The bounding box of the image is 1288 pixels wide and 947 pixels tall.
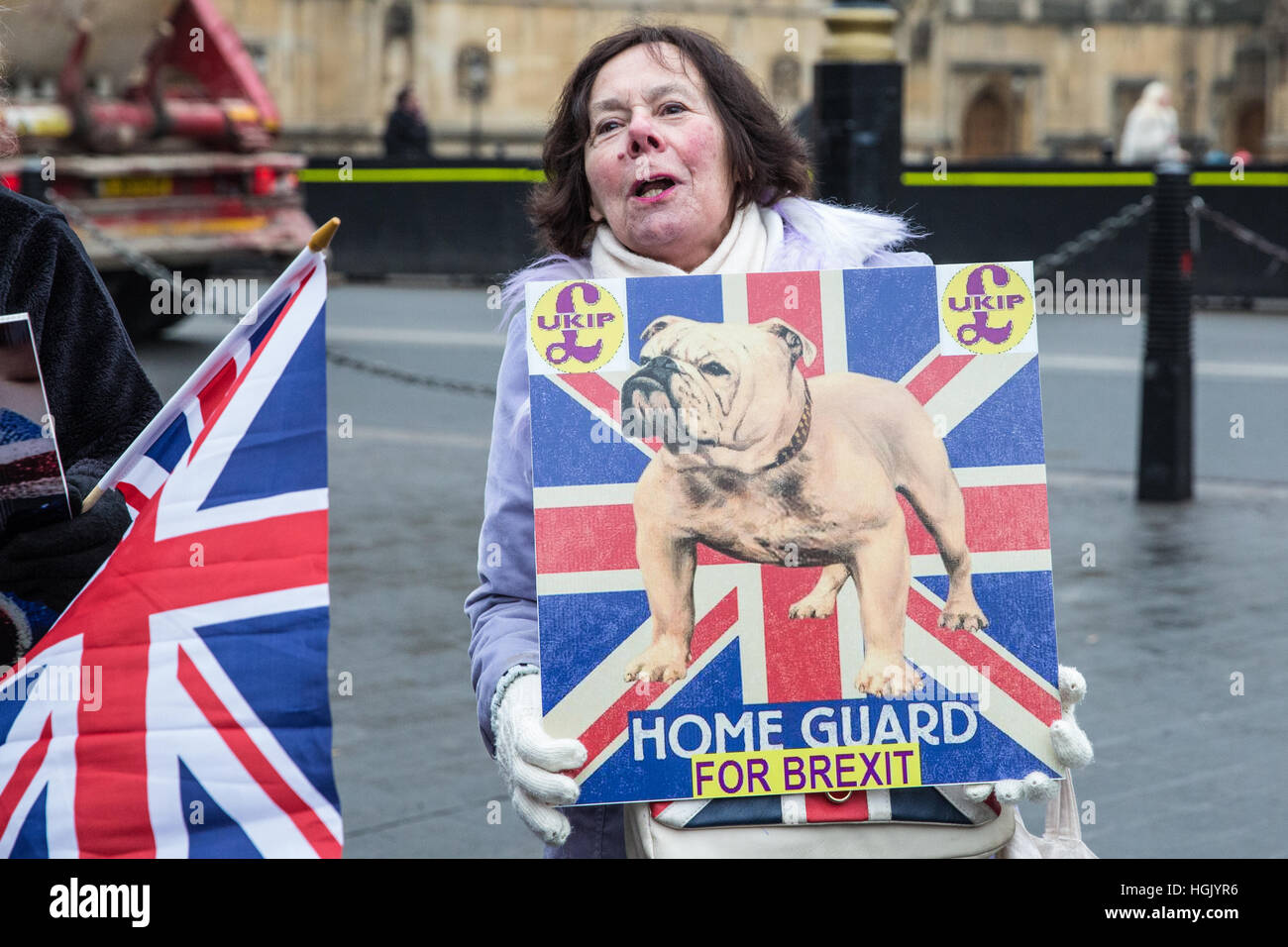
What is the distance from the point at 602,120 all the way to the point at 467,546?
217 inches

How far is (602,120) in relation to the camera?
8.28ft

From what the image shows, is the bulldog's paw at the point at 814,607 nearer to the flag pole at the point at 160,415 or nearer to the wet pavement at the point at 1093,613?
the flag pole at the point at 160,415

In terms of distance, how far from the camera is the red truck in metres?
13.3

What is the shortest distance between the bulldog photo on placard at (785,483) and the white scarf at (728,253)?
236 millimetres

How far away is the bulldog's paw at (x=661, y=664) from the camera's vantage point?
7.14 ft

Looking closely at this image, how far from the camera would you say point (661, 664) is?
2182mm

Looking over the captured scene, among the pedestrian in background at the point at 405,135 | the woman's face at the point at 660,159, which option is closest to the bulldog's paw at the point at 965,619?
the woman's face at the point at 660,159

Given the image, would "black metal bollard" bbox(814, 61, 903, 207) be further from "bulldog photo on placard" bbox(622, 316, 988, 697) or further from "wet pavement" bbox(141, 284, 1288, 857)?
"bulldog photo on placard" bbox(622, 316, 988, 697)

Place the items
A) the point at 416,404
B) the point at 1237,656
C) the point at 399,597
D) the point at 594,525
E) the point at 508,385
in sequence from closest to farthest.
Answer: the point at 594,525
the point at 508,385
the point at 1237,656
the point at 399,597
the point at 416,404

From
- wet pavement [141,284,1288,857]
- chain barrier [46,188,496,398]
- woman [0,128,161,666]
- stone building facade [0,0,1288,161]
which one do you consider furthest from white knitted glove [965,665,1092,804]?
stone building facade [0,0,1288,161]

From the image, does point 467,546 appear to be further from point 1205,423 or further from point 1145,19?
point 1145,19

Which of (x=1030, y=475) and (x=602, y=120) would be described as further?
(x=602, y=120)

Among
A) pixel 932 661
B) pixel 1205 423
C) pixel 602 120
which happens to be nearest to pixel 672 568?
pixel 932 661

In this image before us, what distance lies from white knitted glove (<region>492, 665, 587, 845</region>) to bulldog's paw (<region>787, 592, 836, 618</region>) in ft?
1.02
